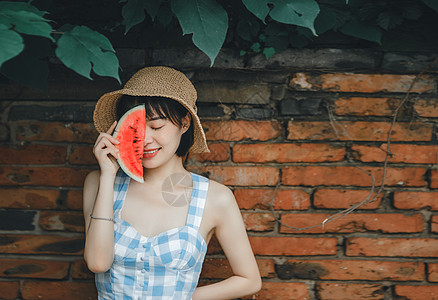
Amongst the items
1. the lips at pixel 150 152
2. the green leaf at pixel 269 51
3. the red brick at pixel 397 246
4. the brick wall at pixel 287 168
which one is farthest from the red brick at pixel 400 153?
the lips at pixel 150 152

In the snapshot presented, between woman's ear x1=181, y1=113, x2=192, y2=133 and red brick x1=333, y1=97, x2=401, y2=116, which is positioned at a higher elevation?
red brick x1=333, y1=97, x2=401, y2=116

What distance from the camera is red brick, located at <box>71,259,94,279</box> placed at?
2.04 metres

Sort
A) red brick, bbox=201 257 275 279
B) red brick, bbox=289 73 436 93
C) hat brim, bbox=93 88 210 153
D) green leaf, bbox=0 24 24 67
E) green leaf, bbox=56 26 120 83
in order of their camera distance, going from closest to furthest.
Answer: green leaf, bbox=0 24 24 67 < green leaf, bbox=56 26 120 83 < hat brim, bbox=93 88 210 153 < red brick, bbox=289 73 436 93 < red brick, bbox=201 257 275 279

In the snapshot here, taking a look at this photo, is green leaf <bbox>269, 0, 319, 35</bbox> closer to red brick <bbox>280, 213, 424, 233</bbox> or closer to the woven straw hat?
the woven straw hat

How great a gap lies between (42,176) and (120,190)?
0.55m

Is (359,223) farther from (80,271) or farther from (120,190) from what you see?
(80,271)

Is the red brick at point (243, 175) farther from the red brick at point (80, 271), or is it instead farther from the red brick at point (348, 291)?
the red brick at point (80, 271)

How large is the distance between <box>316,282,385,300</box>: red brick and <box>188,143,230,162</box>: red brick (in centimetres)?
85

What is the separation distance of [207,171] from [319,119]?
639 mm

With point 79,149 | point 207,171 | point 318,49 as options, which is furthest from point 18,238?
point 318,49

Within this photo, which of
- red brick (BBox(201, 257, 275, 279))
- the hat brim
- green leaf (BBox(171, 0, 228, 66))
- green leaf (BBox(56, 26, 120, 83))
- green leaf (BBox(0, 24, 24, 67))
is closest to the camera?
green leaf (BBox(0, 24, 24, 67))

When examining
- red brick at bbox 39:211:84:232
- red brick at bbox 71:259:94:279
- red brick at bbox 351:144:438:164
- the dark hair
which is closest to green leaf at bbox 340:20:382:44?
red brick at bbox 351:144:438:164

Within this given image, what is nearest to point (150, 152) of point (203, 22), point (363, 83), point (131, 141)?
point (131, 141)

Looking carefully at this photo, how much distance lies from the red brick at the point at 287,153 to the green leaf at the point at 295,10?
69 cm
